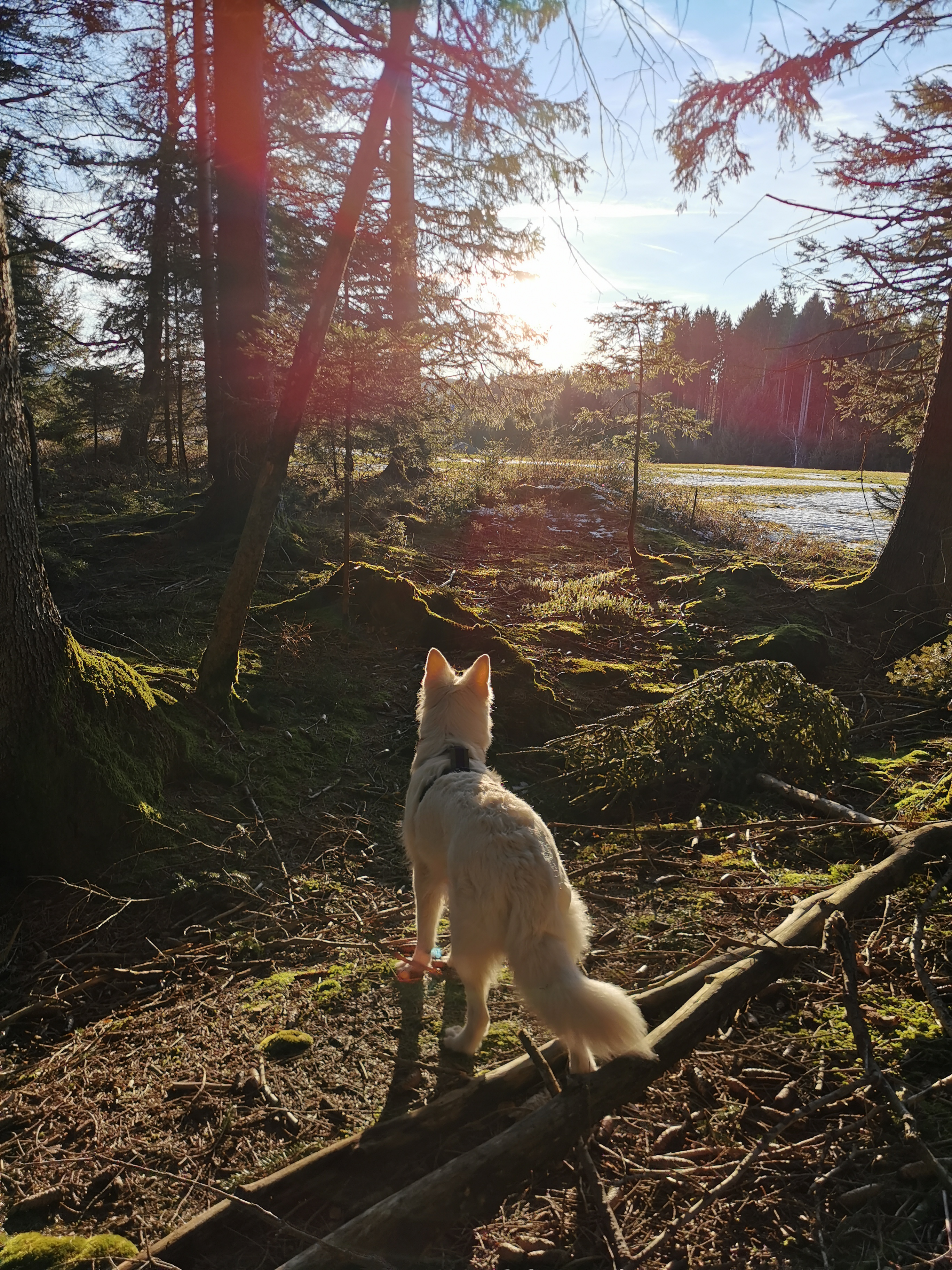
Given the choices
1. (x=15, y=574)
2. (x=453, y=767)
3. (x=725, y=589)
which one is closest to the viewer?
(x=453, y=767)

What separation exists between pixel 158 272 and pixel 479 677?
2005cm

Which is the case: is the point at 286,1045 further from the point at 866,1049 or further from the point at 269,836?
the point at 866,1049

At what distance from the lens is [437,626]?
834 centimetres

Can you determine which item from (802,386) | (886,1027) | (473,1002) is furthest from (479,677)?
(802,386)

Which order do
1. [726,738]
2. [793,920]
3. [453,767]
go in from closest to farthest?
[793,920]
[453,767]
[726,738]

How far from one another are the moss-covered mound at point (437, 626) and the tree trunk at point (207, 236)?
13.5ft

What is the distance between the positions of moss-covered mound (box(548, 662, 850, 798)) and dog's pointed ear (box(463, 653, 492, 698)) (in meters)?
1.61

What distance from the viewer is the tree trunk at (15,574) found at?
4.29 m

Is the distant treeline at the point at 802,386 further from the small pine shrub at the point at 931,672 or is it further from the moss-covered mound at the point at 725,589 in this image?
the small pine shrub at the point at 931,672

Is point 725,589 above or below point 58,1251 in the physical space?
above

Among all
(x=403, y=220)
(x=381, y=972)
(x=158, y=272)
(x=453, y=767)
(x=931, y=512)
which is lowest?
(x=381, y=972)

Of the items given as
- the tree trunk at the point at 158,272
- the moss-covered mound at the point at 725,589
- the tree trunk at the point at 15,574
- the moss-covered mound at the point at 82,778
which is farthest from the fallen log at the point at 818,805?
the tree trunk at the point at 158,272

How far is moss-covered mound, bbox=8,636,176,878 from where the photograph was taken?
4.37m

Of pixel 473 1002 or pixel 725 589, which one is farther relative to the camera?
pixel 725 589
